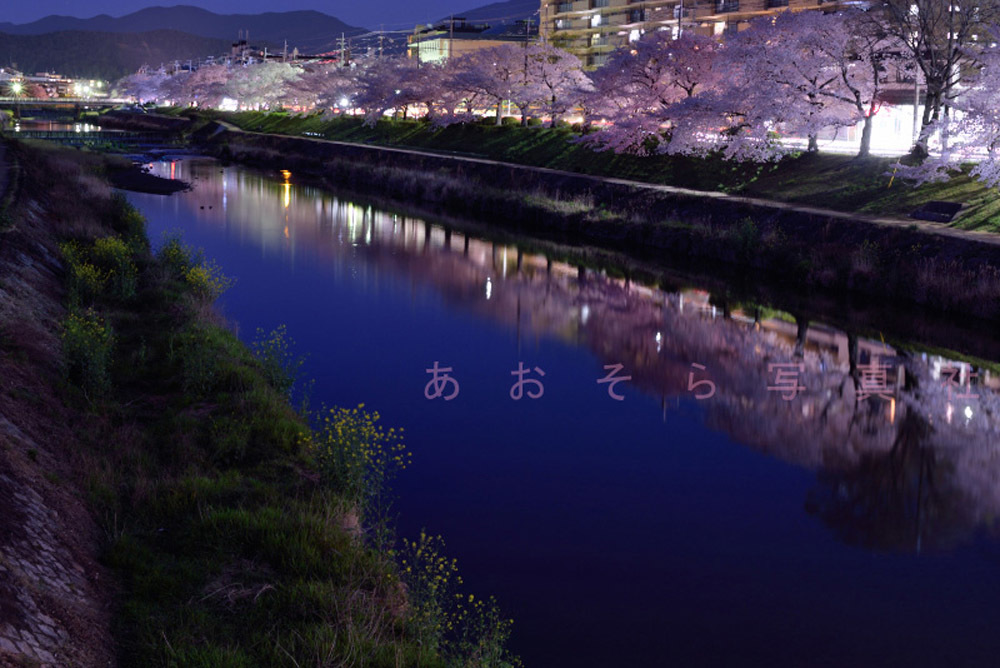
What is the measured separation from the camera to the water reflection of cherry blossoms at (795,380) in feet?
41.9

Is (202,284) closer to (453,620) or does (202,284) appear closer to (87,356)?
(87,356)

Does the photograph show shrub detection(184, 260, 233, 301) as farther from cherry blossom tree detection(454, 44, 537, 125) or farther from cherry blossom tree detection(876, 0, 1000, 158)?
cherry blossom tree detection(454, 44, 537, 125)

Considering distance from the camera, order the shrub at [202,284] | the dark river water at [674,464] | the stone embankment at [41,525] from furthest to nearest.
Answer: the shrub at [202,284]
the dark river water at [674,464]
the stone embankment at [41,525]

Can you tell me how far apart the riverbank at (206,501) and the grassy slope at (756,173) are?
21.3 meters

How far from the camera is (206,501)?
9109mm

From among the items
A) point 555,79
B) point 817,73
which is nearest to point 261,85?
point 555,79

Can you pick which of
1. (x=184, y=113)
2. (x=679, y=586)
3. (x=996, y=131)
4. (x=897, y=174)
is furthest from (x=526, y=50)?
(x=184, y=113)

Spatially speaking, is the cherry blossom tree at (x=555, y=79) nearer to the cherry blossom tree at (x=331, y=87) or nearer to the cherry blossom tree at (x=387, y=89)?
the cherry blossom tree at (x=387, y=89)

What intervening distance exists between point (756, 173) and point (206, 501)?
1229 inches

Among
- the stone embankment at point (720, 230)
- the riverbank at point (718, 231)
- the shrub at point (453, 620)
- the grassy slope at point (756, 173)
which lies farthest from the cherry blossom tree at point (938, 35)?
the shrub at point (453, 620)

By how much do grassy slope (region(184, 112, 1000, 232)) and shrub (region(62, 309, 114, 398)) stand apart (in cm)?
2263

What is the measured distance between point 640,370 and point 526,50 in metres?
45.6

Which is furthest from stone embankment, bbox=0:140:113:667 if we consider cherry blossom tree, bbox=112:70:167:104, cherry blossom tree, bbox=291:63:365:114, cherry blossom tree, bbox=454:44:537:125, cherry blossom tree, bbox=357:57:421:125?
cherry blossom tree, bbox=112:70:167:104

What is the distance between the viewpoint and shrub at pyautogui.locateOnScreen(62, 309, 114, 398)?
1212cm
